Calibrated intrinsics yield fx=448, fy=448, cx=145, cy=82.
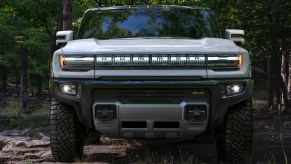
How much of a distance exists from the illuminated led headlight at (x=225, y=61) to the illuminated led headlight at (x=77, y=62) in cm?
138

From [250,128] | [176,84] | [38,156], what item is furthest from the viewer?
[38,156]

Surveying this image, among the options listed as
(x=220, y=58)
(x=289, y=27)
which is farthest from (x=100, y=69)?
(x=289, y=27)

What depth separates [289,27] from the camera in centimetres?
1755

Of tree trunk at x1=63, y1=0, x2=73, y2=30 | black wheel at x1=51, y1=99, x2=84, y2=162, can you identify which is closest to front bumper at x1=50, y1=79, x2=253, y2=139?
black wheel at x1=51, y1=99, x2=84, y2=162

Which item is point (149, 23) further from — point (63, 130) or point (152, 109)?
point (63, 130)

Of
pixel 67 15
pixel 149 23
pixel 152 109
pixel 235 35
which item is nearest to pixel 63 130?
pixel 152 109

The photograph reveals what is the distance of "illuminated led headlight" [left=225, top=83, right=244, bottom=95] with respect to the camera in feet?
17.0

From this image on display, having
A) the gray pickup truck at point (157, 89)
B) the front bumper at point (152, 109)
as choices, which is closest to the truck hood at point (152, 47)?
the gray pickup truck at point (157, 89)

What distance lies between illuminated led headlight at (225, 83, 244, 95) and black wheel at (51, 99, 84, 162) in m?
1.92

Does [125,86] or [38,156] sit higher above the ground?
[125,86]

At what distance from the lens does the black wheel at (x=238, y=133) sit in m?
5.39

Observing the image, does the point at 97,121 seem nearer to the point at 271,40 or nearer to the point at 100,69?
the point at 100,69

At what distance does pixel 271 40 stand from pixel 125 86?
14717 mm

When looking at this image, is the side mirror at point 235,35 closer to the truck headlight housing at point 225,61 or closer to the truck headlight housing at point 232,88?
the truck headlight housing at point 225,61
